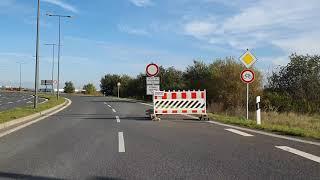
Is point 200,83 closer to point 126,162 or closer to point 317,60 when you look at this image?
point 317,60

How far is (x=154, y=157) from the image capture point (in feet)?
29.9

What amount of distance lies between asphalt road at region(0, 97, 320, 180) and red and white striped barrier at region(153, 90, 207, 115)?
6.53m

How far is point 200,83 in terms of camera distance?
44938 millimetres

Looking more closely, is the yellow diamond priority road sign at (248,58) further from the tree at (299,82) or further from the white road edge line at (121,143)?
the tree at (299,82)

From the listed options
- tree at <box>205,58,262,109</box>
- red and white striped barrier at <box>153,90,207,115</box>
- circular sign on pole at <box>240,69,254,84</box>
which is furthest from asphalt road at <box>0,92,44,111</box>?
circular sign on pole at <box>240,69,254,84</box>

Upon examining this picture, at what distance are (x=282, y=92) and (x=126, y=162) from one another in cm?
3398

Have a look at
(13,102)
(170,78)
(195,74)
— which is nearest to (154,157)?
(13,102)

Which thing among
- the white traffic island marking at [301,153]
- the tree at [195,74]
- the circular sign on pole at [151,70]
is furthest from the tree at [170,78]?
the white traffic island marking at [301,153]

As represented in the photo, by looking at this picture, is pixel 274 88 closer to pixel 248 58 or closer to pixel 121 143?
pixel 248 58

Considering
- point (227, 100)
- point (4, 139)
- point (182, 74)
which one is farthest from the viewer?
point (182, 74)

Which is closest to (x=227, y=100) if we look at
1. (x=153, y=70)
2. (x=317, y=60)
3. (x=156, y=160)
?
(x=317, y=60)

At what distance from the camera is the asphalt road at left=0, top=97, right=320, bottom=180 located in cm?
748

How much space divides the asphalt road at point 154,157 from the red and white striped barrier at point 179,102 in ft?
21.4

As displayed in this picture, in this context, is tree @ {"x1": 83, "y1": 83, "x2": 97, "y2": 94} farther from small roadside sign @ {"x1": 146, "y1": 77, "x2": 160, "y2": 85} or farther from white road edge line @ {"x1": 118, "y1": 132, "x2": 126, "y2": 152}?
white road edge line @ {"x1": 118, "y1": 132, "x2": 126, "y2": 152}
